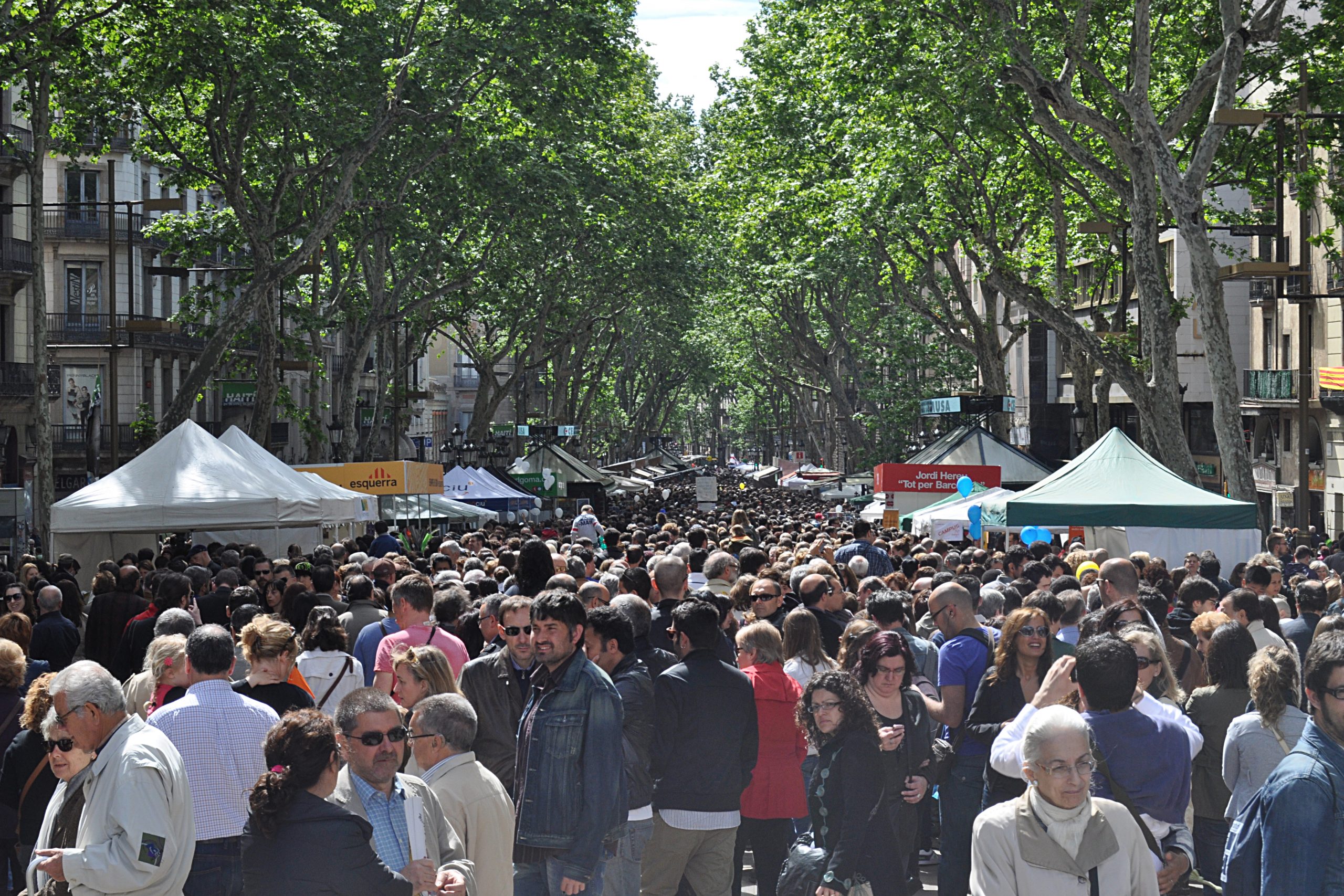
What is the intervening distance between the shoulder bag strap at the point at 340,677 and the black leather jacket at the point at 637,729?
171cm

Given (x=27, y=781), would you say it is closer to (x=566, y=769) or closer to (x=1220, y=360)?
(x=566, y=769)

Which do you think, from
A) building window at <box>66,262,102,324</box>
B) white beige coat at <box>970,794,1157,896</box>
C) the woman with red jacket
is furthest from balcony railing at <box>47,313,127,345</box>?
white beige coat at <box>970,794,1157,896</box>

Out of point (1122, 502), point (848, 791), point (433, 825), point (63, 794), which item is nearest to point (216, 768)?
point (63, 794)

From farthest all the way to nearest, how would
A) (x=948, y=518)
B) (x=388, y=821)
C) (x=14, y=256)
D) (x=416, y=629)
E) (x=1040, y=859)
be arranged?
(x=14, y=256), (x=948, y=518), (x=416, y=629), (x=388, y=821), (x=1040, y=859)

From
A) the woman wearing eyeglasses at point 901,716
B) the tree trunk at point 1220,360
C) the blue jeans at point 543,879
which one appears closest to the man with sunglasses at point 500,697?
A: the blue jeans at point 543,879

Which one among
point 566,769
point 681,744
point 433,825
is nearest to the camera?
point 433,825

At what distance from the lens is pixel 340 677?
7.55m

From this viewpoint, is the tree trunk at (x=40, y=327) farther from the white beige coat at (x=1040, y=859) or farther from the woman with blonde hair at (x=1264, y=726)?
the white beige coat at (x=1040, y=859)

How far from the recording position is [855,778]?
5.73 metres

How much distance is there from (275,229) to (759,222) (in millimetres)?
14562

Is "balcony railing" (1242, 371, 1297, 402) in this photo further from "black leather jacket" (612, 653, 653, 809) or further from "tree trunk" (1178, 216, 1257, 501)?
"black leather jacket" (612, 653, 653, 809)

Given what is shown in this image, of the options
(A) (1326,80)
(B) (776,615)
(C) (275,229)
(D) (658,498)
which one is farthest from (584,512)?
(D) (658,498)

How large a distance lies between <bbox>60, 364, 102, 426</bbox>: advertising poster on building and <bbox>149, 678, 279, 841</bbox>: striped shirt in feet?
135

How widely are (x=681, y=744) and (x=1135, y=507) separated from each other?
32.3 feet
